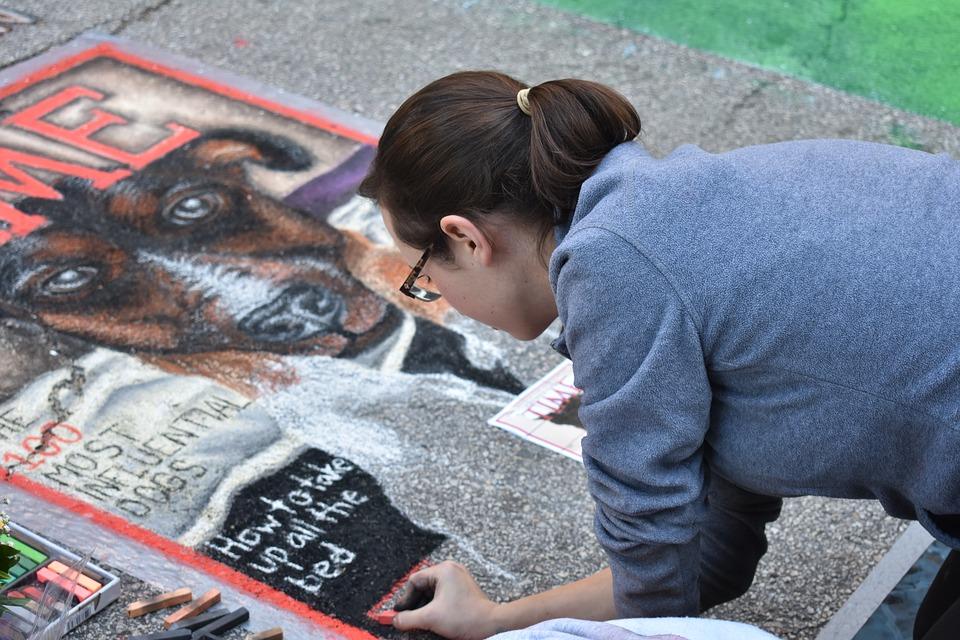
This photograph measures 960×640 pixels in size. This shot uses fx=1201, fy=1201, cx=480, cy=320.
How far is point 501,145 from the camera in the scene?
159 cm

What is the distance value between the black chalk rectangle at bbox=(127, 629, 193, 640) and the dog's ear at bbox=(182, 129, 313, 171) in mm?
1791

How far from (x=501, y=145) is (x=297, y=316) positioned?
150cm

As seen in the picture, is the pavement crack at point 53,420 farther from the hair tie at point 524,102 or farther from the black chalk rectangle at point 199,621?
the hair tie at point 524,102

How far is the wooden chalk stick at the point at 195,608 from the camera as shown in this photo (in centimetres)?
208

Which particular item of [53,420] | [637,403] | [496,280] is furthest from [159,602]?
[637,403]

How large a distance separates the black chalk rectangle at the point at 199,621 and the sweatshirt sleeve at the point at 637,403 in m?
0.77

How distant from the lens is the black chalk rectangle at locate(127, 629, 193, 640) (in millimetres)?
1977

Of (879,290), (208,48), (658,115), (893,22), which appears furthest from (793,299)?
(893,22)

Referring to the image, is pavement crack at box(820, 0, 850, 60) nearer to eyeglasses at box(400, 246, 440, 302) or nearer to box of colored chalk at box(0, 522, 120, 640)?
eyeglasses at box(400, 246, 440, 302)

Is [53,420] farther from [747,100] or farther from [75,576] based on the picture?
[747,100]

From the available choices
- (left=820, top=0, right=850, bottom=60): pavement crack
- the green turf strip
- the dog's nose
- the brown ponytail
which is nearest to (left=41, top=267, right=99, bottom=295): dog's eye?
the dog's nose

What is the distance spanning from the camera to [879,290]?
145 centimetres

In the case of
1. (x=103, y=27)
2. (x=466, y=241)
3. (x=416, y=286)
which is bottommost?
(x=103, y=27)

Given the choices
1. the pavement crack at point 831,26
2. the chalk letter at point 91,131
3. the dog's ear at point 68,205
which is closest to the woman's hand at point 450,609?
the dog's ear at point 68,205
